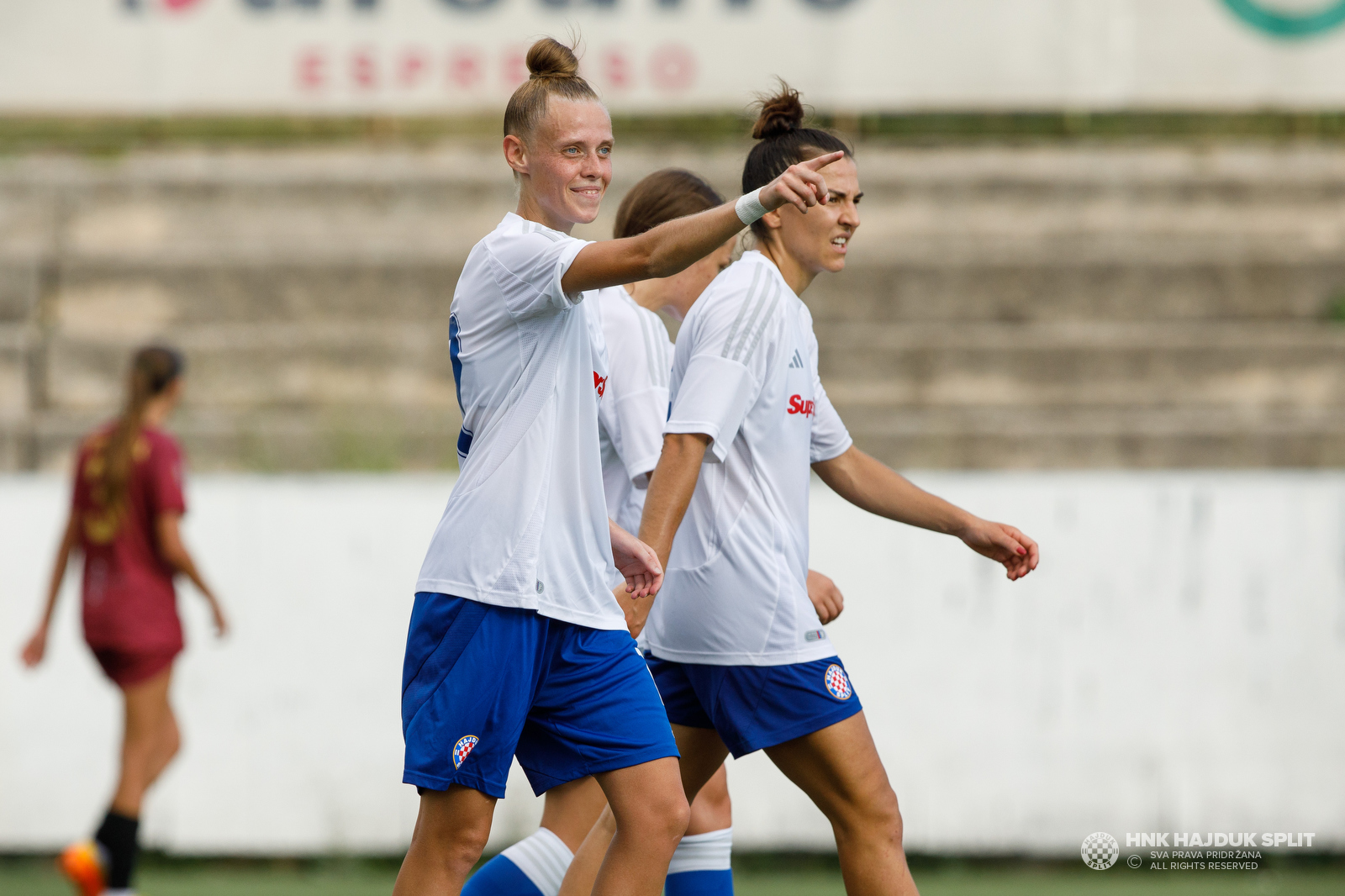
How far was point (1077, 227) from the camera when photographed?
1026cm

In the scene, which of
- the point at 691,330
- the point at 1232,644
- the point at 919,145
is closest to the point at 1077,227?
the point at 919,145

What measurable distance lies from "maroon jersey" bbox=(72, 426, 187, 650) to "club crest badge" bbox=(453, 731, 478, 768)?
3.34 metres

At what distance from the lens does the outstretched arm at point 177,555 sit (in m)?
5.93

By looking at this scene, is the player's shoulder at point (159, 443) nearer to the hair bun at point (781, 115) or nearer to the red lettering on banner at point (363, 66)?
the hair bun at point (781, 115)

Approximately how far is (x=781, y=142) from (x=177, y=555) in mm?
3325

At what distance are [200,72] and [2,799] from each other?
5.70m

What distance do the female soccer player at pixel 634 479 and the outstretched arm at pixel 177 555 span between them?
2.56 meters

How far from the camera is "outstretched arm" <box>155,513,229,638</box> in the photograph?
593 centimetres

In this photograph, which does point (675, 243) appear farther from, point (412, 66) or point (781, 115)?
point (412, 66)

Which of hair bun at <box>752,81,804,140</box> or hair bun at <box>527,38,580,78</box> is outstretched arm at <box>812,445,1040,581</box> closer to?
hair bun at <box>752,81,804,140</box>

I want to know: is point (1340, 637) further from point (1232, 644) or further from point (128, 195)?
point (128, 195)

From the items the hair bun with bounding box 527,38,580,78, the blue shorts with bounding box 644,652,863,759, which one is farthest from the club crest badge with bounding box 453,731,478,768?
the hair bun with bounding box 527,38,580,78

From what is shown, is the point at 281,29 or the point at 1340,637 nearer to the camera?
the point at 1340,637

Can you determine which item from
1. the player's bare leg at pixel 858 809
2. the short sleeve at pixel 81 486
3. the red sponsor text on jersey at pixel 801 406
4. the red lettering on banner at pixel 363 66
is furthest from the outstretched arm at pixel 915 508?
the red lettering on banner at pixel 363 66
